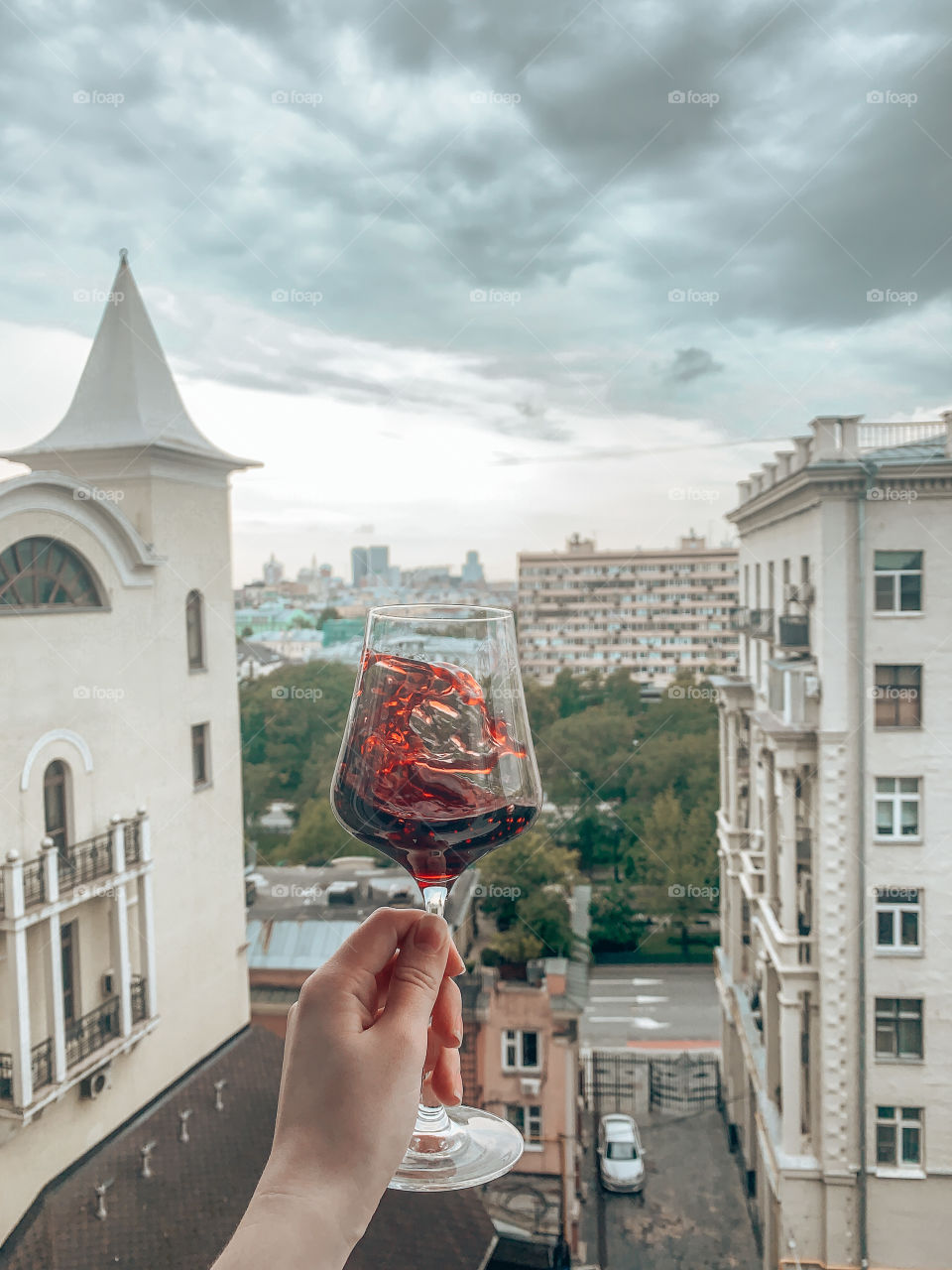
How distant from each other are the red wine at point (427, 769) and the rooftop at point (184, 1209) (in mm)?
1305

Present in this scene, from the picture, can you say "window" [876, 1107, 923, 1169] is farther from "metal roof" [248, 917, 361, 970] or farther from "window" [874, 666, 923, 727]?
"metal roof" [248, 917, 361, 970]

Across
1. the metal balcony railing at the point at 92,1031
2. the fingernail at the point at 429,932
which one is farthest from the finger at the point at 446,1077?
the metal balcony railing at the point at 92,1031

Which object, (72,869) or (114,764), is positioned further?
(114,764)

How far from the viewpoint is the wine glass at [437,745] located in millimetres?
571

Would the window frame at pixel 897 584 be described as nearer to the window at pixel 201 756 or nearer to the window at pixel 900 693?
the window at pixel 900 693

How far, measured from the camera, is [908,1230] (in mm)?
1968

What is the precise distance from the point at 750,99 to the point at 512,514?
0.87 metres

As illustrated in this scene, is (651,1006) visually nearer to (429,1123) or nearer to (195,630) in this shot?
(195,630)

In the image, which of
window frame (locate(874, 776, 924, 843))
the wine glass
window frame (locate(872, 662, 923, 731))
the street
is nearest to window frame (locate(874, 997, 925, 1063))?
window frame (locate(874, 776, 924, 843))

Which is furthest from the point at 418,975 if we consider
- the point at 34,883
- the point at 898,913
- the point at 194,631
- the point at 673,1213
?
the point at 673,1213

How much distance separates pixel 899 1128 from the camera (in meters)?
1.98

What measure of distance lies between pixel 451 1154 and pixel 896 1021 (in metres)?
1.61

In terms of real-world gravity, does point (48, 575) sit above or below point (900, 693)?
above

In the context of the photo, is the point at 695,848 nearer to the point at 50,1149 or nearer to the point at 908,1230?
the point at 908,1230
